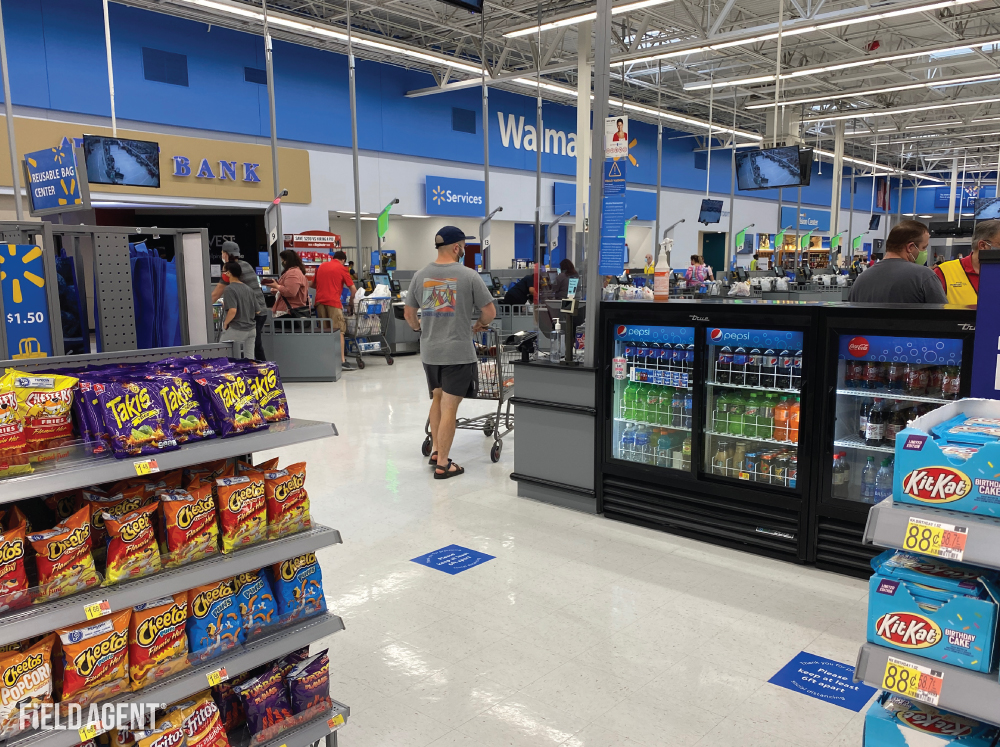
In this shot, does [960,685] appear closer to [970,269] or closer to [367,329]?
[970,269]

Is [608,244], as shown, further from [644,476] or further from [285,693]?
[285,693]

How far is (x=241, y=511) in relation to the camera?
2.10m

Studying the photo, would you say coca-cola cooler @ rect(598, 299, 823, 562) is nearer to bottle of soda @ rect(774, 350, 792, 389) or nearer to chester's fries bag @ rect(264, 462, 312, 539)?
bottle of soda @ rect(774, 350, 792, 389)

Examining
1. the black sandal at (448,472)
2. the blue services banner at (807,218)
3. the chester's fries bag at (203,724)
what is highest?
the blue services banner at (807,218)

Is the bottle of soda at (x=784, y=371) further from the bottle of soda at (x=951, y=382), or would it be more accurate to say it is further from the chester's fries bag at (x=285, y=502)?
the chester's fries bag at (x=285, y=502)

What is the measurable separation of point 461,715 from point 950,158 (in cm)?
3702

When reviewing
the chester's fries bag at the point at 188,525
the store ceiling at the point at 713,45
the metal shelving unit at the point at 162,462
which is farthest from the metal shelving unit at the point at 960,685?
the store ceiling at the point at 713,45

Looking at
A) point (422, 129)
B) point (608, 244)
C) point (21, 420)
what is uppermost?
point (422, 129)

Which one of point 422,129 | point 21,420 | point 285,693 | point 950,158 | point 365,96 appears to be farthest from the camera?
point 950,158

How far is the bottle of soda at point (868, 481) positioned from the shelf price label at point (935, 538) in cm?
240

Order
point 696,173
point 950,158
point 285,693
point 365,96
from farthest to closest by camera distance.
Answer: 1. point 950,158
2. point 696,173
3. point 365,96
4. point 285,693

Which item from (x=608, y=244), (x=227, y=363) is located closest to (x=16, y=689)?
(x=227, y=363)

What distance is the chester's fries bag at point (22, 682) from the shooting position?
163 centimetres

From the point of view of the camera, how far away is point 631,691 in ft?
8.89
